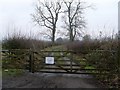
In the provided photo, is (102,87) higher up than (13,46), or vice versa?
(13,46)

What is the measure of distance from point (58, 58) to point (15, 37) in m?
6.87

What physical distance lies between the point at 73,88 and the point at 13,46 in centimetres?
1028

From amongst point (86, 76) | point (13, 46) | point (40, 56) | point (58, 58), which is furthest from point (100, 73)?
point (13, 46)

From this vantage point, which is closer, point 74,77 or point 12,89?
point 12,89

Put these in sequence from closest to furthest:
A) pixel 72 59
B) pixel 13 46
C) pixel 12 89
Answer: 1. pixel 12 89
2. pixel 72 59
3. pixel 13 46

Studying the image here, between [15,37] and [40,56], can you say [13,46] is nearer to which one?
[15,37]

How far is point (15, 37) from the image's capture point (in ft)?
61.4

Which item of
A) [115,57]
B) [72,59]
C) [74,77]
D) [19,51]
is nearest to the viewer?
[115,57]

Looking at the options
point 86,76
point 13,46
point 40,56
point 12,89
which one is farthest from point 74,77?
point 13,46

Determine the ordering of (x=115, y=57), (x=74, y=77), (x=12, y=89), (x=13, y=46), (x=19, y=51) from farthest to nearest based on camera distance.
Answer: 1. (x=13, y=46)
2. (x=19, y=51)
3. (x=74, y=77)
4. (x=115, y=57)
5. (x=12, y=89)

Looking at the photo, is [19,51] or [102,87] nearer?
[102,87]

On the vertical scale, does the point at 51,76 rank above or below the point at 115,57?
below

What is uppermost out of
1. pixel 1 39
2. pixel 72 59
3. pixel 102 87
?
pixel 1 39

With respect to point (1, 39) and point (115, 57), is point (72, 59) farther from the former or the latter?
point (1, 39)
